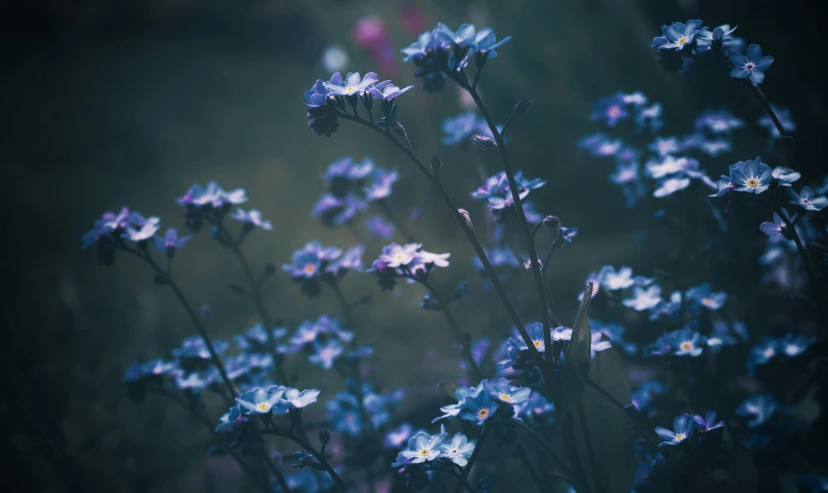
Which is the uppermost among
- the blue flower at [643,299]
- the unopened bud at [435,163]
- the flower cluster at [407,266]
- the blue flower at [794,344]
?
the unopened bud at [435,163]

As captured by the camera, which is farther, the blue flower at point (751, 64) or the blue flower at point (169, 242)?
the blue flower at point (169, 242)

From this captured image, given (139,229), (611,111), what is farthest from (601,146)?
(139,229)

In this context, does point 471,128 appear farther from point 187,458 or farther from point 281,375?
point 187,458

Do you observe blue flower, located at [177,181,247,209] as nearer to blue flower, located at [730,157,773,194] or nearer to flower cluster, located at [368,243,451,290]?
flower cluster, located at [368,243,451,290]

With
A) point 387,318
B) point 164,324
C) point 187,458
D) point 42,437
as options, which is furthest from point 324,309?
point 42,437

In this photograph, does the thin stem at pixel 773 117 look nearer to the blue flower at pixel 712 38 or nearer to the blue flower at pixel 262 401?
the blue flower at pixel 712 38

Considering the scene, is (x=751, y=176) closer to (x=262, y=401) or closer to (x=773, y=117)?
(x=773, y=117)

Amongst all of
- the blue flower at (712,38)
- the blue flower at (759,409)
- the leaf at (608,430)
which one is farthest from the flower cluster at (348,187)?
the blue flower at (759,409)
